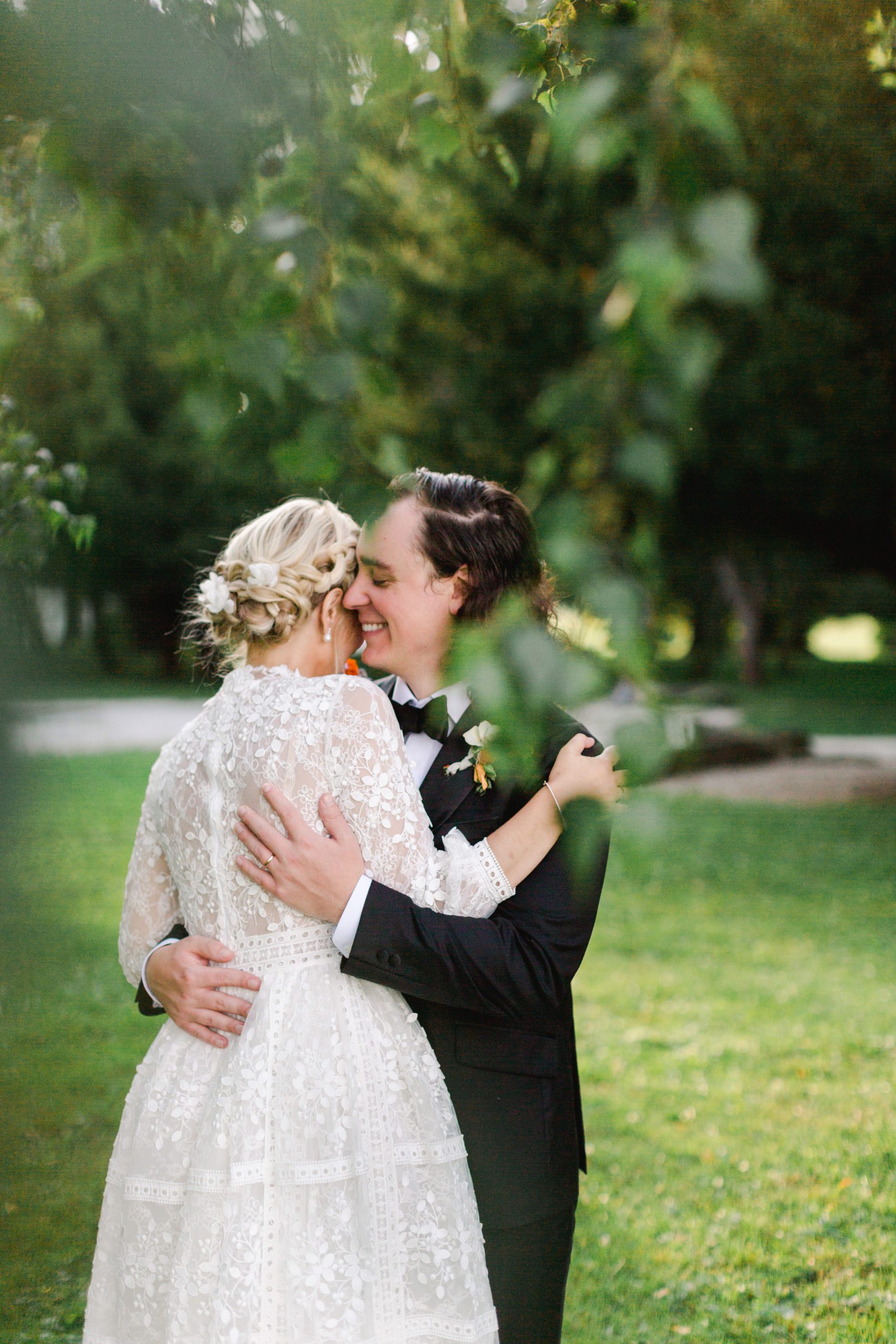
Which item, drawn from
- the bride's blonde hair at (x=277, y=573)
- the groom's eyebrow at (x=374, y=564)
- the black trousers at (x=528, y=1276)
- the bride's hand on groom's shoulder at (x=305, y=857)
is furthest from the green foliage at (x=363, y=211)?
the black trousers at (x=528, y=1276)

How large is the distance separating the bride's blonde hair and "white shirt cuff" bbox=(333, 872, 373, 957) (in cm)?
58

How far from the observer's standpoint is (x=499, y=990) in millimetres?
2236

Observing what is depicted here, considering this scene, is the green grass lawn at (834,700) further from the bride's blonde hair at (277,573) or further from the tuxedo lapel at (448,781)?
the bride's blonde hair at (277,573)

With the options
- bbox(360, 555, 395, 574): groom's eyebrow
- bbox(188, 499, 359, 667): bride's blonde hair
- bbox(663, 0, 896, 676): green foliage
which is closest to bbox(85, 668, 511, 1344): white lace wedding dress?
bbox(188, 499, 359, 667): bride's blonde hair

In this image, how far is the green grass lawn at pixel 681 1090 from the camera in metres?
4.27

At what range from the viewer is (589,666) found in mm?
820

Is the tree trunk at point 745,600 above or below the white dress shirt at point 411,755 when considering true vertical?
below

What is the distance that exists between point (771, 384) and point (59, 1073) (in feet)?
34.5

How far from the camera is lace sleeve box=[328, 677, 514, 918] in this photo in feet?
7.32

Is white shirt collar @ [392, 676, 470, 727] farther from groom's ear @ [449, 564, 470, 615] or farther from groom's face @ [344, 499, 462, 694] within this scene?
groom's ear @ [449, 564, 470, 615]

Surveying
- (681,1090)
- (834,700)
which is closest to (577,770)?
(681,1090)

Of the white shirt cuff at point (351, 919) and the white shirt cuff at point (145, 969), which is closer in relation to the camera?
the white shirt cuff at point (351, 919)

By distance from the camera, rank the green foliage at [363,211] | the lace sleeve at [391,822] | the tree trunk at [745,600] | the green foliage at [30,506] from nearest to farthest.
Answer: the green foliage at [363,211] < the lace sleeve at [391,822] < the green foliage at [30,506] < the tree trunk at [745,600]

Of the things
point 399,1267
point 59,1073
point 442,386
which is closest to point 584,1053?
point 59,1073
